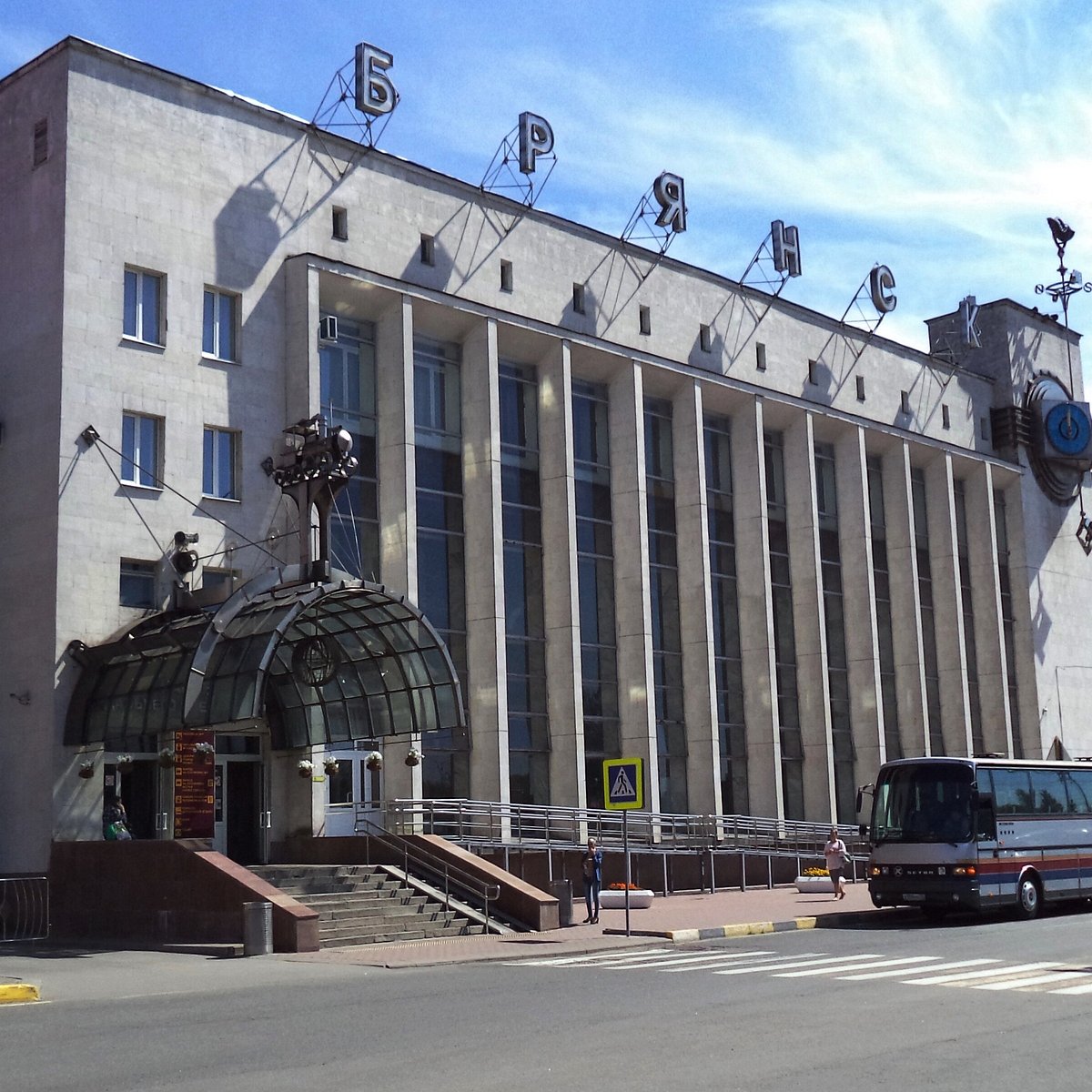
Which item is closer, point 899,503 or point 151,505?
point 151,505

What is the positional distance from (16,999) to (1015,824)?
19467mm

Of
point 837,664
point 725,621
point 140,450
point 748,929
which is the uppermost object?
point 140,450

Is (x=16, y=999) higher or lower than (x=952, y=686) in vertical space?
lower

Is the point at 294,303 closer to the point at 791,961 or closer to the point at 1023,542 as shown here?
the point at 791,961

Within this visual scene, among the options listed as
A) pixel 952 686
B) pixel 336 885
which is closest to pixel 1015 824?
pixel 336 885

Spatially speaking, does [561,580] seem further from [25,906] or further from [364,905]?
[25,906]

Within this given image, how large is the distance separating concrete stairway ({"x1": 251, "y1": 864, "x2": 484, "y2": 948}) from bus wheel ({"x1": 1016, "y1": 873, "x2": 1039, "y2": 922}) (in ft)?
35.2

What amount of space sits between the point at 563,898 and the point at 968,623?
32.7 m

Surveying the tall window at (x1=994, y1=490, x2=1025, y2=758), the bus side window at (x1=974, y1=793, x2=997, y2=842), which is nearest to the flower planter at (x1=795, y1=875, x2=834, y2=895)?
the bus side window at (x1=974, y1=793, x2=997, y2=842)

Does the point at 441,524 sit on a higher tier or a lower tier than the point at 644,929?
higher

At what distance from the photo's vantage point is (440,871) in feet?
91.7

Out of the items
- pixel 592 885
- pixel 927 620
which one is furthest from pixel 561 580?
pixel 927 620

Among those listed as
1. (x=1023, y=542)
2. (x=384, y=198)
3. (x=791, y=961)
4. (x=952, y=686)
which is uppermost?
(x=384, y=198)

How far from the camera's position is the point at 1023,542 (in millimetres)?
58125
